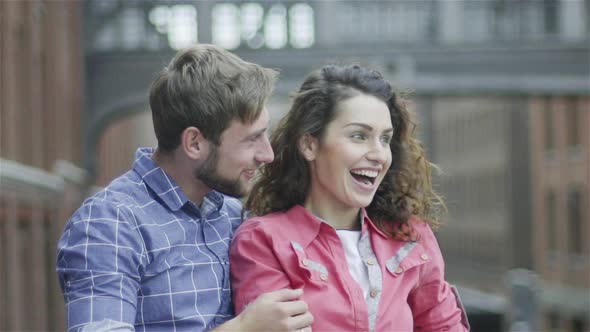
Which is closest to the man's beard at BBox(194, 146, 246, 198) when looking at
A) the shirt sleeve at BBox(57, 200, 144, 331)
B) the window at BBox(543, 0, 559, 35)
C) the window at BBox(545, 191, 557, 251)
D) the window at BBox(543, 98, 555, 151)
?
the shirt sleeve at BBox(57, 200, 144, 331)

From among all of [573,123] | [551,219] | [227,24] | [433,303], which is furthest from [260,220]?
[551,219]

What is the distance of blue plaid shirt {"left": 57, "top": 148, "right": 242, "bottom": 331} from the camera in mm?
2562

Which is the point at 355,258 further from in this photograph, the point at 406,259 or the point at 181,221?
the point at 181,221

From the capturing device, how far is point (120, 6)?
44.6ft

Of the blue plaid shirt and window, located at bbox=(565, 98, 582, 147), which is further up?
the blue plaid shirt

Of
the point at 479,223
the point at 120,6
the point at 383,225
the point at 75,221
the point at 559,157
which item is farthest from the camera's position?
the point at 479,223

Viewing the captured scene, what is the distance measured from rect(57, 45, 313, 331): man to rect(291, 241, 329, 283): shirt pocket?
0.42 feet

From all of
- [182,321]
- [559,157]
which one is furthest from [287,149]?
[559,157]

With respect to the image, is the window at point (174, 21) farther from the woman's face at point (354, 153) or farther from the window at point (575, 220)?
the window at point (575, 220)

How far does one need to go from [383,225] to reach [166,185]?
2.23ft

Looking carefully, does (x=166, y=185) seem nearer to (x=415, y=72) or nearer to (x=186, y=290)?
(x=186, y=290)

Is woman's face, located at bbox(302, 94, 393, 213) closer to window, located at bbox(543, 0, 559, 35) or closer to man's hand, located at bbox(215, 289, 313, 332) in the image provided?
man's hand, located at bbox(215, 289, 313, 332)

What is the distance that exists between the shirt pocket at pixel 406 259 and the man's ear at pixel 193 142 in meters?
0.61

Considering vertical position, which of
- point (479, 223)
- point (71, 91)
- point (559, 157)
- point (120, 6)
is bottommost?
point (479, 223)
